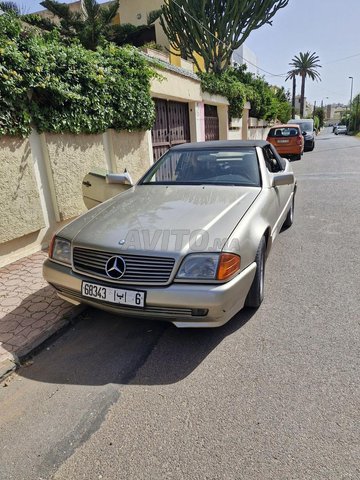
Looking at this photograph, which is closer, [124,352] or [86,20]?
[124,352]

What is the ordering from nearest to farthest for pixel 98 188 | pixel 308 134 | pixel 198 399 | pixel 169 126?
pixel 198 399 < pixel 98 188 < pixel 169 126 < pixel 308 134

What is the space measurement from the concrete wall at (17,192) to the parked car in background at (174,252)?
5.69ft

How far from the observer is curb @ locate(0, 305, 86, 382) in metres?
2.60

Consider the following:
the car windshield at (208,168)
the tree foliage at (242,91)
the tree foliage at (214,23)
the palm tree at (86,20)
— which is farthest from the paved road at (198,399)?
the tree foliage at (214,23)

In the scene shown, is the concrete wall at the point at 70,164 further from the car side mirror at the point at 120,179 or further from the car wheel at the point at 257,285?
the car wheel at the point at 257,285

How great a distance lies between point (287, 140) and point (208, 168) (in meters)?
13.0

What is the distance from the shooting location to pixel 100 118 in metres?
5.87

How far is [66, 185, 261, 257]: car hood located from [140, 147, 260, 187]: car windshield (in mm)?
217

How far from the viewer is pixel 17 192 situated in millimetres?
4629

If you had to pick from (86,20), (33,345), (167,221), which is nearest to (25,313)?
(33,345)

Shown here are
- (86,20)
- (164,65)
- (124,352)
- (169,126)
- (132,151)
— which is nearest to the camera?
(124,352)

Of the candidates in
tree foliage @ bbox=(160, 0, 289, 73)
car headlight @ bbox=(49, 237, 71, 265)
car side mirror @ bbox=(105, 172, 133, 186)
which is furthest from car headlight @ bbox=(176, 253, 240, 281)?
tree foliage @ bbox=(160, 0, 289, 73)

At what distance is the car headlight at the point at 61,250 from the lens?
9.50ft

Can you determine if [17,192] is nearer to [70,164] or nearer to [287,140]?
[70,164]
